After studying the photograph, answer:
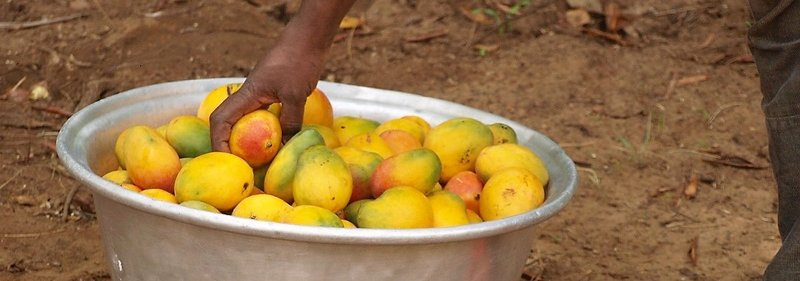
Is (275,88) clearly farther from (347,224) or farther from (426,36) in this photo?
(426,36)

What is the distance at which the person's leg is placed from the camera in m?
1.91

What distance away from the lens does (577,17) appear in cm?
478

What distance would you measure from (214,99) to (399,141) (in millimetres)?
411

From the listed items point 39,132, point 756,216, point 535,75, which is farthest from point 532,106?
point 39,132

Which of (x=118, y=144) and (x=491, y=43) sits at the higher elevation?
(x=118, y=144)

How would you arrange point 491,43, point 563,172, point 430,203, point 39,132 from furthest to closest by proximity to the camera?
point 491,43, point 39,132, point 563,172, point 430,203

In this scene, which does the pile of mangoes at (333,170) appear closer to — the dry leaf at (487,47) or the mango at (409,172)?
the mango at (409,172)

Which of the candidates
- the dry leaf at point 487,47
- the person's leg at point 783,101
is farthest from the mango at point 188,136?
the dry leaf at point 487,47

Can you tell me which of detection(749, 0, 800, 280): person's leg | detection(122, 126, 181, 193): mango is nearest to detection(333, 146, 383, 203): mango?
detection(122, 126, 181, 193): mango

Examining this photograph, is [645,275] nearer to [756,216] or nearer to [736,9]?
[756,216]

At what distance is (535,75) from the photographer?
4438mm

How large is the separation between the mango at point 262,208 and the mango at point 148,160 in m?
0.21

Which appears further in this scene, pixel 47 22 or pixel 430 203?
pixel 47 22

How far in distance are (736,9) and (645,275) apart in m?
2.20
